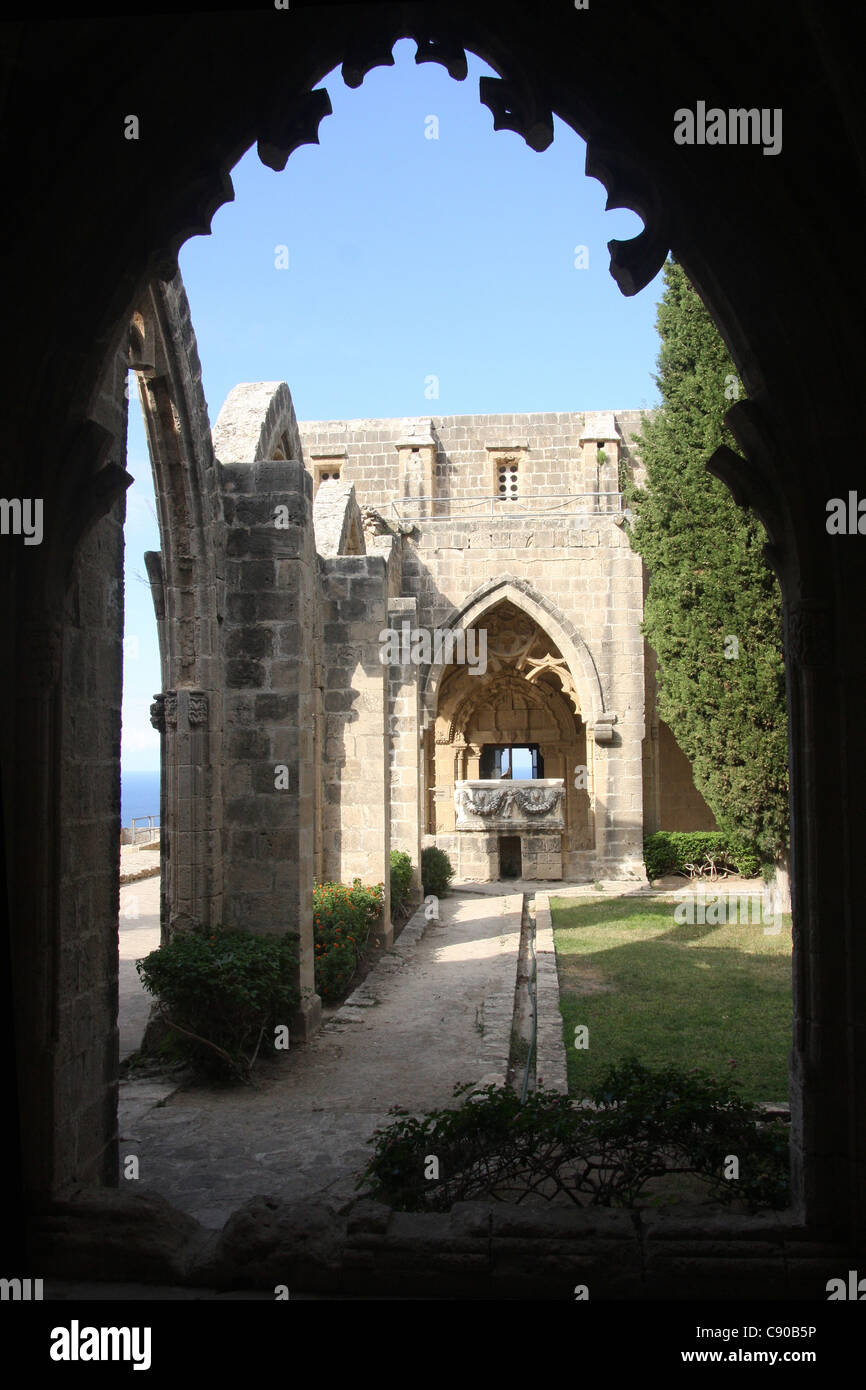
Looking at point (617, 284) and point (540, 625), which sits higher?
point (540, 625)

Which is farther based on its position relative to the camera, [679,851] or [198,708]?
[679,851]

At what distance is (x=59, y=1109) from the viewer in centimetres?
308

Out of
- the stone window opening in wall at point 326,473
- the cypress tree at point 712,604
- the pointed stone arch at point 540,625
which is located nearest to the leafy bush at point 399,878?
the pointed stone arch at point 540,625

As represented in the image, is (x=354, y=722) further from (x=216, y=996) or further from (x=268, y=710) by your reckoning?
(x=216, y=996)

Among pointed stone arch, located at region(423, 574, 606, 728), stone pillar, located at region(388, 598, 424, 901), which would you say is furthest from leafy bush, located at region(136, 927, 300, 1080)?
pointed stone arch, located at region(423, 574, 606, 728)

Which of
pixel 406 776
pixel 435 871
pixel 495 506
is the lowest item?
pixel 435 871

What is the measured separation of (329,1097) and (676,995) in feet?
11.6

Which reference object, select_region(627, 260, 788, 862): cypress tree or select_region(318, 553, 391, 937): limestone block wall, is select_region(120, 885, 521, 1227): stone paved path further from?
select_region(627, 260, 788, 862): cypress tree

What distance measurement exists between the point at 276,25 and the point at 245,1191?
423cm

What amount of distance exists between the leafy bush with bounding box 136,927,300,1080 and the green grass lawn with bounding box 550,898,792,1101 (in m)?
1.92

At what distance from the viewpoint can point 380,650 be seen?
1034cm

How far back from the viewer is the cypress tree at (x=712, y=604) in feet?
38.6

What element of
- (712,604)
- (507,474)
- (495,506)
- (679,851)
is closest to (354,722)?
(712,604)
